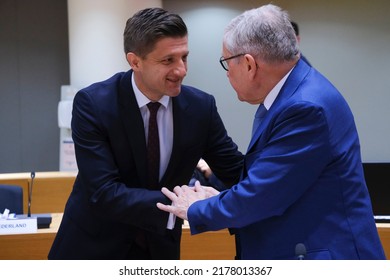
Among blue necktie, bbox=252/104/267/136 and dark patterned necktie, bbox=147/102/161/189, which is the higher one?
blue necktie, bbox=252/104/267/136

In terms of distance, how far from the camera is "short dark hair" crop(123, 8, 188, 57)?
6.87 ft

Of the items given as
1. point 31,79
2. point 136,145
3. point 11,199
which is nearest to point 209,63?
point 31,79

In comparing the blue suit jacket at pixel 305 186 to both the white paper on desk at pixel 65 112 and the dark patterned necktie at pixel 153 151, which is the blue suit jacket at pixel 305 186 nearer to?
the dark patterned necktie at pixel 153 151

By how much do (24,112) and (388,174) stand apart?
5.51m

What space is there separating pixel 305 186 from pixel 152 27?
→ 0.82 meters

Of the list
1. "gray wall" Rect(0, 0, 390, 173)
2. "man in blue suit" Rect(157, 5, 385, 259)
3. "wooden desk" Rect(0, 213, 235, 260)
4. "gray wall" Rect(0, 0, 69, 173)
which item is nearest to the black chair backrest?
"wooden desk" Rect(0, 213, 235, 260)

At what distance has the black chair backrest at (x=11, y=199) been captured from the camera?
149 inches

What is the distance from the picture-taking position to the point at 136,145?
215 centimetres

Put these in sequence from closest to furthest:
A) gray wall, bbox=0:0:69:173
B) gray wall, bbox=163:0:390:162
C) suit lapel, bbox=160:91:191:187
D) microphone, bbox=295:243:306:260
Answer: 1. microphone, bbox=295:243:306:260
2. suit lapel, bbox=160:91:191:187
3. gray wall, bbox=163:0:390:162
4. gray wall, bbox=0:0:69:173

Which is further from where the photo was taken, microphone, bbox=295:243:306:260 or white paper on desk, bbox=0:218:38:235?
white paper on desk, bbox=0:218:38:235

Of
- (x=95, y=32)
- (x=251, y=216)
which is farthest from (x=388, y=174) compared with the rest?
(x=95, y=32)

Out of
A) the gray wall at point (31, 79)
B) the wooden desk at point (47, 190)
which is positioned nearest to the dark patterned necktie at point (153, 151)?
the wooden desk at point (47, 190)

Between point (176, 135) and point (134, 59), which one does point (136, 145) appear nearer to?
point (176, 135)

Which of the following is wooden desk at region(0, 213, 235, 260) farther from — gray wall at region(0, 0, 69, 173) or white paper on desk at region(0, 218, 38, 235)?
gray wall at region(0, 0, 69, 173)
